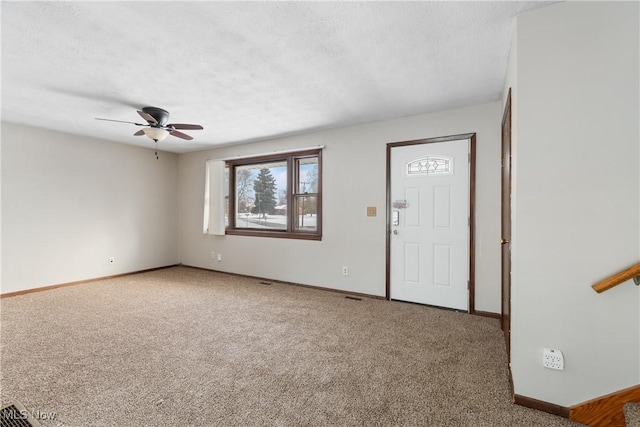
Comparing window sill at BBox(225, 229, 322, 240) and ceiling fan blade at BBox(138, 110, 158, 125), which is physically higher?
ceiling fan blade at BBox(138, 110, 158, 125)

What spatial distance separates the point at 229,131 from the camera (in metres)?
4.64

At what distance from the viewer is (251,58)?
7.95ft

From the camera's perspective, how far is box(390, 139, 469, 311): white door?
3.60m

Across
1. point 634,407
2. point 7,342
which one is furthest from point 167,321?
point 634,407

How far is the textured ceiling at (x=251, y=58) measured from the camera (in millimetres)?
1867

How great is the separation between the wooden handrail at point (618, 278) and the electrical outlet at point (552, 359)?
0.45 metres

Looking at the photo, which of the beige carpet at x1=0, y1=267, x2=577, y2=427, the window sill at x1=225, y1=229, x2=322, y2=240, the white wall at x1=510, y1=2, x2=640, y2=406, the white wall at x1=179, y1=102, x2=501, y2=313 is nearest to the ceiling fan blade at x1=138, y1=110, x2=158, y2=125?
the white wall at x1=179, y1=102, x2=501, y2=313

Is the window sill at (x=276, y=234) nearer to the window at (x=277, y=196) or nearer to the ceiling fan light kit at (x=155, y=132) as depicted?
the window at (x=277, y=196)

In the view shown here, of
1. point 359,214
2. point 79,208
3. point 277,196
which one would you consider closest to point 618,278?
point 359,214

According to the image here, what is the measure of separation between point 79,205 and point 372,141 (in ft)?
15.8

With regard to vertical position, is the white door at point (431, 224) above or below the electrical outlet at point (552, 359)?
above

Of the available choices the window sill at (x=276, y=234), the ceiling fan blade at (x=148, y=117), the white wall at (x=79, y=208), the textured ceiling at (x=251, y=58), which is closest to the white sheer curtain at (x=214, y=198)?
the window sill at (x=276, y=234)

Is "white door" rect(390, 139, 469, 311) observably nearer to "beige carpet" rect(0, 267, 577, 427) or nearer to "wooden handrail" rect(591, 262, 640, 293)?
"beige carpet" rect(0, 267, 577, 427)

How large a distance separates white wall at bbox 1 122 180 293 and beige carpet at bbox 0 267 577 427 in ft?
2.98
